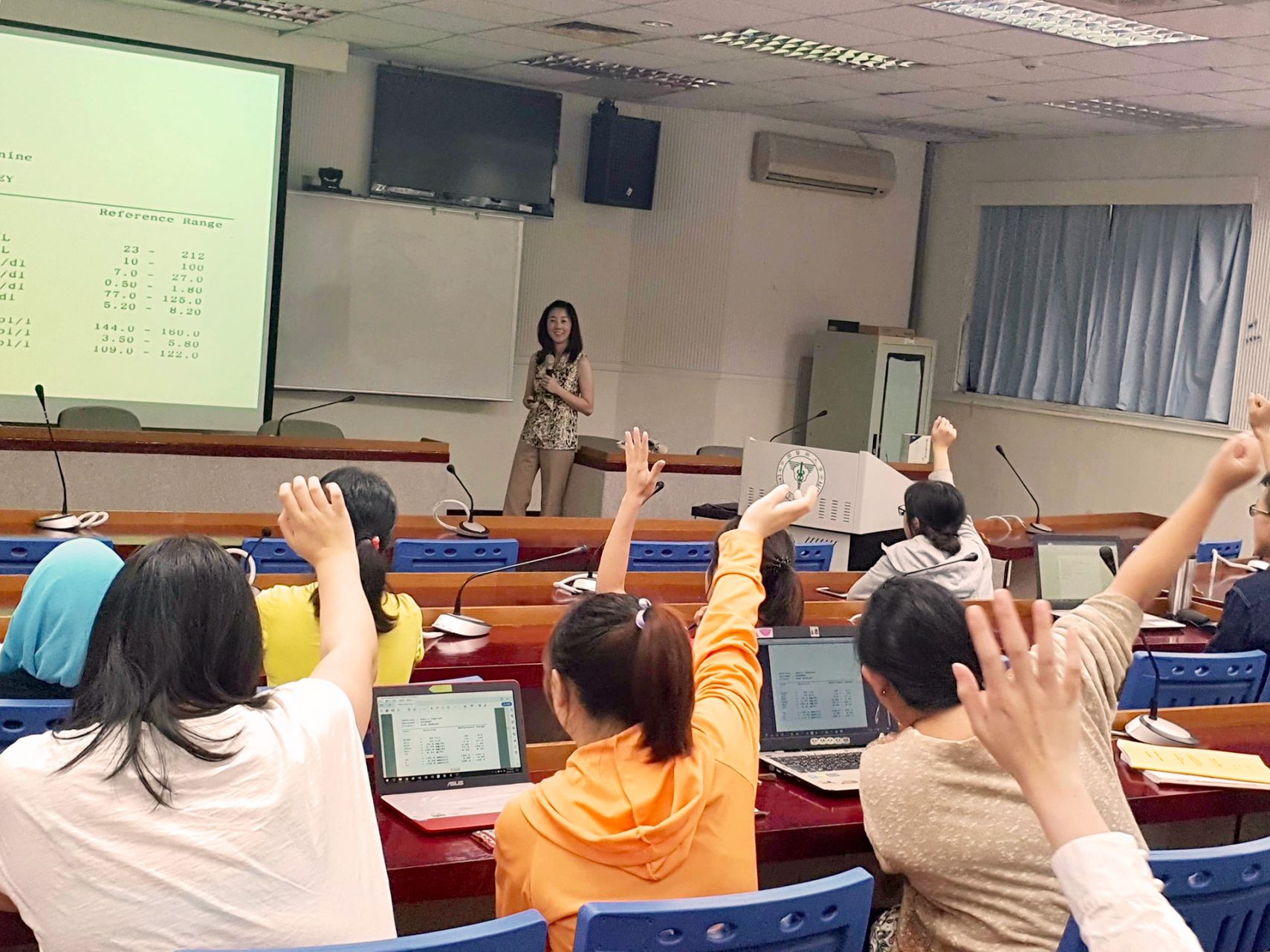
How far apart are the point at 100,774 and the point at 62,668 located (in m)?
1.18

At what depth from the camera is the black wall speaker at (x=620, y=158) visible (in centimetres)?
894

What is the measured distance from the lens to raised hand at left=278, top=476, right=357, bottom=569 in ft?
5.74

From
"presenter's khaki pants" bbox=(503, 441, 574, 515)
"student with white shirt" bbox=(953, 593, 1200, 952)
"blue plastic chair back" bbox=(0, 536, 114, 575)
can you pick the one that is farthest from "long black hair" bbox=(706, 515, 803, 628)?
"presenter's khaki pants" bbox=(503, 441, 574, 515)

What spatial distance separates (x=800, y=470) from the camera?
20.3 ft

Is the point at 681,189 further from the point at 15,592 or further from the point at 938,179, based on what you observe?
the point at 15,592

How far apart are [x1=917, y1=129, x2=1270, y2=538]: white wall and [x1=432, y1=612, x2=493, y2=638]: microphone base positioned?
605 centimetres

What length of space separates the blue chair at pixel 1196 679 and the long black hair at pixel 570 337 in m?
4.50

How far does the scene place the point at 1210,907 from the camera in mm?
2000

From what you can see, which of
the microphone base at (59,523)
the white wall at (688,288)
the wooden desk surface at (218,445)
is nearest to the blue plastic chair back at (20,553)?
the microphone base at (59,523)

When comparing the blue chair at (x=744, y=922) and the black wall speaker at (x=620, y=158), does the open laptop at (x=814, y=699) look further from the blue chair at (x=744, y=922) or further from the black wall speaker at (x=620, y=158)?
the black wall speaker at (x=620, y=158)

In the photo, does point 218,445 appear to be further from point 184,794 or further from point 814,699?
point 184,794

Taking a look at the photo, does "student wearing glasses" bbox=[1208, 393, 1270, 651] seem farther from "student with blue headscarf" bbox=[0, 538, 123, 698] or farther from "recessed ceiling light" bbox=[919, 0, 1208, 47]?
"student with blue headscarf" bbox=[0, 538, 123, 698]

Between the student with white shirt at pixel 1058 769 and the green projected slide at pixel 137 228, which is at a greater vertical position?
the green projected slide at pixel 137 228

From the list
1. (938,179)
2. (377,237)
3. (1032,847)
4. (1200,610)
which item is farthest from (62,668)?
(938,179)
